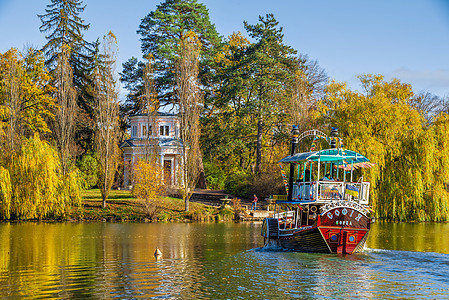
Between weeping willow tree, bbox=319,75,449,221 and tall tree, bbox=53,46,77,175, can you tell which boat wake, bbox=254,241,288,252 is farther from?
tall tree, bbox=53,46,77,175

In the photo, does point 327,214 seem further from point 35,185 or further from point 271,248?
point 35,185

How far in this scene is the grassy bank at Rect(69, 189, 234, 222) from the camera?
4153 centimetres

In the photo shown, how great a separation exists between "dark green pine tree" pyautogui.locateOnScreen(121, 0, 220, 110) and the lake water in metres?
36.3

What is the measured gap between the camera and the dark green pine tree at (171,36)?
→ 2473 inches

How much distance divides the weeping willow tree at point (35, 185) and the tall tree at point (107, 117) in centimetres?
528

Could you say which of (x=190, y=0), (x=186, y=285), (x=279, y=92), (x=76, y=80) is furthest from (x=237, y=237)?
(x=190, y=0)

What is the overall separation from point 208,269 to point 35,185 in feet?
74.7

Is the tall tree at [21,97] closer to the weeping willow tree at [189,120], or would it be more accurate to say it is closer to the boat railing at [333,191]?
the weeping willow tree at [189,120]

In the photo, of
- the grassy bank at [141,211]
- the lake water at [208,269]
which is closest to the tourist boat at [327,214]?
the lake water at [208,269]

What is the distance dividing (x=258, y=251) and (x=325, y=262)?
446 centimetres

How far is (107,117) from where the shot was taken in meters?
45.9

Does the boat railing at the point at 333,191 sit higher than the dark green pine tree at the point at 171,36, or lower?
lower

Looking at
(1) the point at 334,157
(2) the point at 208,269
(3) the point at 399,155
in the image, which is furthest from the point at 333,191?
(3) the point at 399,155

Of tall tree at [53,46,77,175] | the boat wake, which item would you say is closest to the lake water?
the boat wake
